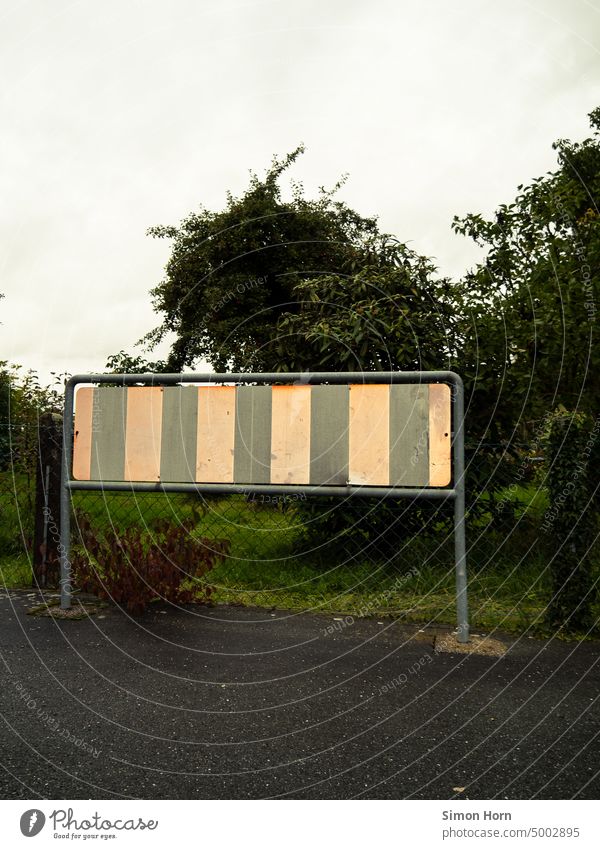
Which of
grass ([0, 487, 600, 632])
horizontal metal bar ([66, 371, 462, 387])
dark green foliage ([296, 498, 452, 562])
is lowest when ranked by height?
grass ([0, 487, 600, 632])

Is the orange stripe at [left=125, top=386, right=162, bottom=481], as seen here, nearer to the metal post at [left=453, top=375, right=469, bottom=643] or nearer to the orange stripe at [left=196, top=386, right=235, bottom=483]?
the orange stripe at [left=196, top=386, right=235, bottom=483]

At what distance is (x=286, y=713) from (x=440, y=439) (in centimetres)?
184

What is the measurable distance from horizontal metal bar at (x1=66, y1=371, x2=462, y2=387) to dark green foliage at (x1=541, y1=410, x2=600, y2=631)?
30.1 inches

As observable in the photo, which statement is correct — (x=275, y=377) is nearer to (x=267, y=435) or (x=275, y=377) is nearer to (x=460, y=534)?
(x=267, y=435)

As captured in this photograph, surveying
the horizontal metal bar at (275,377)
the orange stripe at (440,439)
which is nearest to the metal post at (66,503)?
the horizontal metal bar at (275,377)

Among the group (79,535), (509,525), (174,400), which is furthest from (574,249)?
(79,535)

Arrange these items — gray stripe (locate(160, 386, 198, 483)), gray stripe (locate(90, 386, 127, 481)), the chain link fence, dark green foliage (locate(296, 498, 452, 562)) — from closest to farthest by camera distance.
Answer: gray stripe (locate(160, 386, 198, 483)), gray stripe (locate(90, 386, 127, 481)), the chain link fence, dark green foliage (locate(296, 498, 452, 562))

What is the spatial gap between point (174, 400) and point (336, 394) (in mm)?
1110

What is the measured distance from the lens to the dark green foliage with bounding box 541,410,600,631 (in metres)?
3.91

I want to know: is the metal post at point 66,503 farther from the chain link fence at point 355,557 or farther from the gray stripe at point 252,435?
the gray stripe at point 252,435

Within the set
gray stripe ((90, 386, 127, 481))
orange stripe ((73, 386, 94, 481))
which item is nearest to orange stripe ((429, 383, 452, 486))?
gray stripe ((90, 386, 127, 481))

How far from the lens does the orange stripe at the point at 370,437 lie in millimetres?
3994

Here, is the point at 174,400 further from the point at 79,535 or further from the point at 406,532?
the point at 406,532

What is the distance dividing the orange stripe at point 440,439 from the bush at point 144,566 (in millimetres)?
1696
